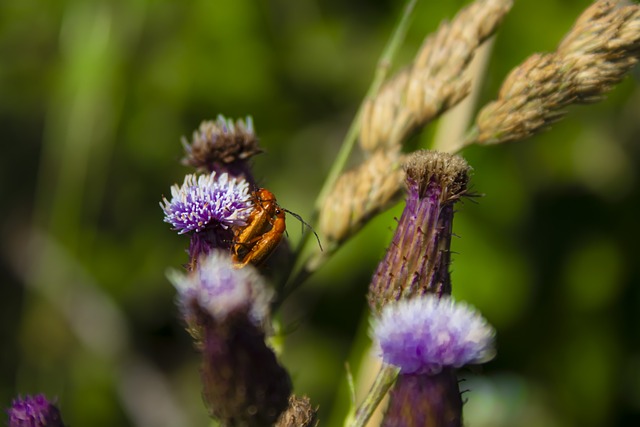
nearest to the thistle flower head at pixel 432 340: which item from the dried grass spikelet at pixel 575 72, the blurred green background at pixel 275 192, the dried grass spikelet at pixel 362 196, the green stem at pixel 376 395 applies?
the green stem at pixel 376 395

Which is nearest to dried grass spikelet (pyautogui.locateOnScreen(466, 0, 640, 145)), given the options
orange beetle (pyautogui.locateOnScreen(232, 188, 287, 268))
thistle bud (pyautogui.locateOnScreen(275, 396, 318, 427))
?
orange beetle (pyautogui.locateOnScreen(232, 188, 287, 268))

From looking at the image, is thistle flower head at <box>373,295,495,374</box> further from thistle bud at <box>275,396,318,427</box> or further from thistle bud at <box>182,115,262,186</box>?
thistle bud at <box>182,115,262,186</box>

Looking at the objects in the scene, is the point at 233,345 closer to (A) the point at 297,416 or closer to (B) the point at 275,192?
(A) the point at 297,416

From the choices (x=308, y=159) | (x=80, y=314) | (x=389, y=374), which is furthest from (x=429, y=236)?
(x=80, y=314)

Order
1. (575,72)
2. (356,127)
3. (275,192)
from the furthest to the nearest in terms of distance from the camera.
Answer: (275,192) → (356,127) → (575,72)

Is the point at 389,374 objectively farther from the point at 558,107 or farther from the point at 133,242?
the point at 133,242

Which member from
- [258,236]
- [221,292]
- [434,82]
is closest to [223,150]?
[258,236]

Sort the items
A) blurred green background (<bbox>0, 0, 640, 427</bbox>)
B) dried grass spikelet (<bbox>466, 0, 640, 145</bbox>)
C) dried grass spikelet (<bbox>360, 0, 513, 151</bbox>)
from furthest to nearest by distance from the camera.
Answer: blurred green background (<bbox>0, 0, 640, 427</bbox>) → dried grass spikelet (<bbox>360, 0, 513, 151</bbox>) → dried grass spikelet (<bbox>466, 0, 640, 145</bbox>)
